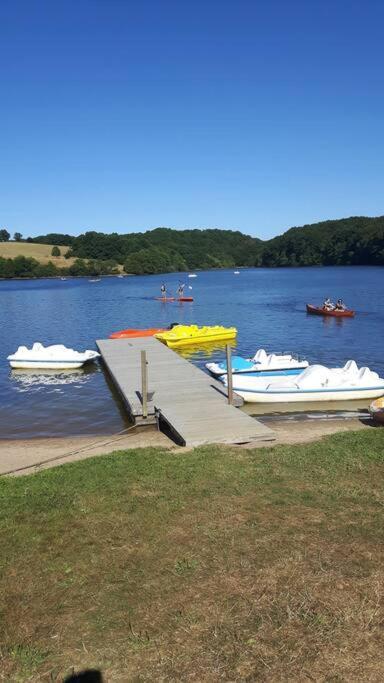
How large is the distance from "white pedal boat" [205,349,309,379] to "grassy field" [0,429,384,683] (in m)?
11.3

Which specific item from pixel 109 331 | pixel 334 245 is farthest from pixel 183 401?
pixel 334 245

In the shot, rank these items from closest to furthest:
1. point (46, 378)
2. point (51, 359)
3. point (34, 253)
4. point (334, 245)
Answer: point (46, 378) → point (51, 359) → point (34, 253) → point (334, 245)

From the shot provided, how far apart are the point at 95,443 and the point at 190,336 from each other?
1762cm

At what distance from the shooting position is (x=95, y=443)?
1401 cm

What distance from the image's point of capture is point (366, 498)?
26.8 ft

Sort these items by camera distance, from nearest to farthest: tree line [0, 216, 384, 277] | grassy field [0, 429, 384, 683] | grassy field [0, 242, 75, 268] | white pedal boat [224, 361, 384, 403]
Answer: grassy field [0, 429, 384, 683]
white pedal boat [224, 361, 384, 403]
tree line [0, 216, 384, 277]
grassy field [0, 242, 75, 268]

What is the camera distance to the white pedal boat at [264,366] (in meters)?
21.1

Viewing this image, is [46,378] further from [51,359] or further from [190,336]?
[190,336]

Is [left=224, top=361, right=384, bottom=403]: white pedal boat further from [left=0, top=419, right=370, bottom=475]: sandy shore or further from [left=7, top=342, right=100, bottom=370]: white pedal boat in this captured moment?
[left=7, top=342, right=100, bottom=370]: white pedal boat

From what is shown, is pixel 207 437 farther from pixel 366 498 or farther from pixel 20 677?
pixel 20 677

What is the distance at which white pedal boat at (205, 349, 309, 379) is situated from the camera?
2114 cm

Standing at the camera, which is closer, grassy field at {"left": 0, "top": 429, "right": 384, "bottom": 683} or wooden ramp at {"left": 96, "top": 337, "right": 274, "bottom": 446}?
grassy field at {"left": 0, "top": 429, "right": 384, "bottom": 683}

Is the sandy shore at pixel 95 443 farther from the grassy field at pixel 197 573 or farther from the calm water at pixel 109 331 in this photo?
the grassy field at pixel 197 573

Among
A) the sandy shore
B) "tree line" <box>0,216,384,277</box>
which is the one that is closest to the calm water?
the sandy shore
